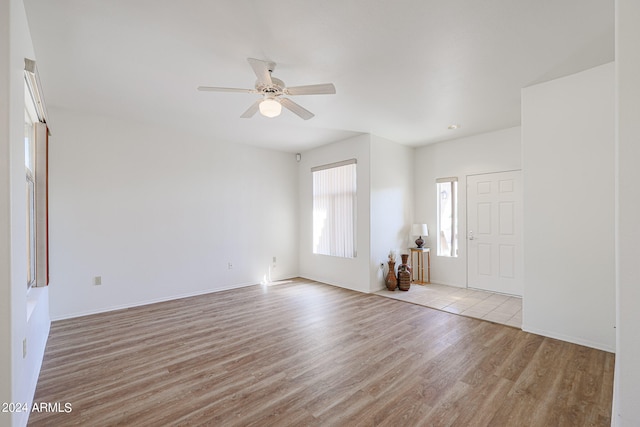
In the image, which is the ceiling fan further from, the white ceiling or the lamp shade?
the lamp shade

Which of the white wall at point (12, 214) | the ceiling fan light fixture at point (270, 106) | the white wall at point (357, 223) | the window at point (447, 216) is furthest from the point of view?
the window at point (447, 216)

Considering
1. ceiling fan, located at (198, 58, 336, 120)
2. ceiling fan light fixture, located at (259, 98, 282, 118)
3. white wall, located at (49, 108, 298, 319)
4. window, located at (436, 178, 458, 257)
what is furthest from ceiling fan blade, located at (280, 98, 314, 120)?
window, located at (436, 178, 458, 257)

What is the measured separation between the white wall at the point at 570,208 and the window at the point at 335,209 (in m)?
2.70

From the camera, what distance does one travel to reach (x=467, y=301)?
14.5 ft

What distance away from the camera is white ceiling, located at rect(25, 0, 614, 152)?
2.02m

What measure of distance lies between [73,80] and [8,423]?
3.07 meters

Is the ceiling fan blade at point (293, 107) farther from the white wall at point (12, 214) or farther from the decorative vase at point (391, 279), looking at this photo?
the decorative vase at point (391, 279)

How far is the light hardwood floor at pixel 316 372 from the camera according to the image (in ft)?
6.33

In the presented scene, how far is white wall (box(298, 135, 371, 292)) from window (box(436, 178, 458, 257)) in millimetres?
1666

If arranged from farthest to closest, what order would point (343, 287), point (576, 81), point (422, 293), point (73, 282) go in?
point (343, 287) → point (422, 293) → point (73, 282) → point (576, 81)

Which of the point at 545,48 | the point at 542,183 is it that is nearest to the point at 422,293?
the point at 542,183

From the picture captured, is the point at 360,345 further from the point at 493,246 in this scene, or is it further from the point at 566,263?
the point at 493,246

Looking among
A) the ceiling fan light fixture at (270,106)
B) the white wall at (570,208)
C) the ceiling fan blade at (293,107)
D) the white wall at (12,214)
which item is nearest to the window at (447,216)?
the white wall at (570,208)

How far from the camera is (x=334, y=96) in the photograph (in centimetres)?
343
